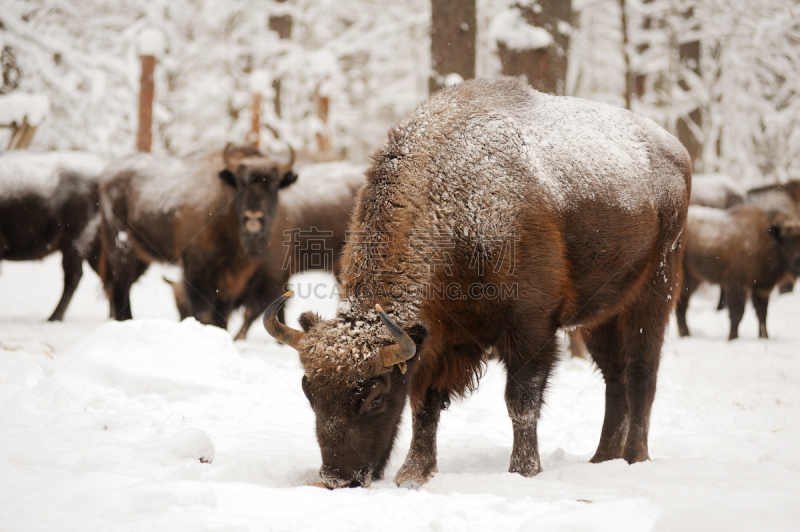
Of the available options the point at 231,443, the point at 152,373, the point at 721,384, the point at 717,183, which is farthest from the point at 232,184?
the point at 717,183

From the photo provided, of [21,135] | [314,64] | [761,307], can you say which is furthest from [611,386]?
[314,64]

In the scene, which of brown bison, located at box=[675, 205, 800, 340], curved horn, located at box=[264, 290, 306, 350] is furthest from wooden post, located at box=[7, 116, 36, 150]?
brown bison, located at box=[675, 205, 800, 340]

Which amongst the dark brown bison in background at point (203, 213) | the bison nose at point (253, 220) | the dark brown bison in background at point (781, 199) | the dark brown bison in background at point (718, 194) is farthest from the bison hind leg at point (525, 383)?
the dark brown bison in background at point (718, 194)

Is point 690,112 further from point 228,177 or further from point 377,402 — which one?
point 377,402

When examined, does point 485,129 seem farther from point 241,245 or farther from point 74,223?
point 74,223

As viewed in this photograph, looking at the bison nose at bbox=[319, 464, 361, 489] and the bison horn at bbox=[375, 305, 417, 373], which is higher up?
the bison horn at bbox=[375, 305, 417, 373]

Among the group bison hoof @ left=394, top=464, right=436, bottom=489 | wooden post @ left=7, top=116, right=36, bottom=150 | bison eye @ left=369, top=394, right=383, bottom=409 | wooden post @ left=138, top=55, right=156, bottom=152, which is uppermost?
wooden post @ left=138, top=55, right=156, bottom=152

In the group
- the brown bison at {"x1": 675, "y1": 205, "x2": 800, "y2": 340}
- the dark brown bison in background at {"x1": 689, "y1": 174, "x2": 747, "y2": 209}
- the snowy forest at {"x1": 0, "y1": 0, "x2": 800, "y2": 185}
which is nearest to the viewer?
the brown bison at {"x1": 675, "y1": 205, "x2": 800, "y2": 340}

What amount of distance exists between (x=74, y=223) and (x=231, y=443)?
6949mm

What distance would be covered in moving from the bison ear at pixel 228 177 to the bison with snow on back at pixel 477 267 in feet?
14.4

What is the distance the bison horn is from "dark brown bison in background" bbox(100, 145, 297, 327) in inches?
197

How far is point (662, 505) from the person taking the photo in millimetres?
3018

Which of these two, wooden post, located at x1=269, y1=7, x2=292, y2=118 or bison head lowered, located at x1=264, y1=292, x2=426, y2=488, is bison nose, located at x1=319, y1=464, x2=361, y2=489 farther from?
wooden post, located at x1=269, y1=7, x2=292, y2=118

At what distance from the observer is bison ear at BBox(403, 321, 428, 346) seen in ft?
11.9
